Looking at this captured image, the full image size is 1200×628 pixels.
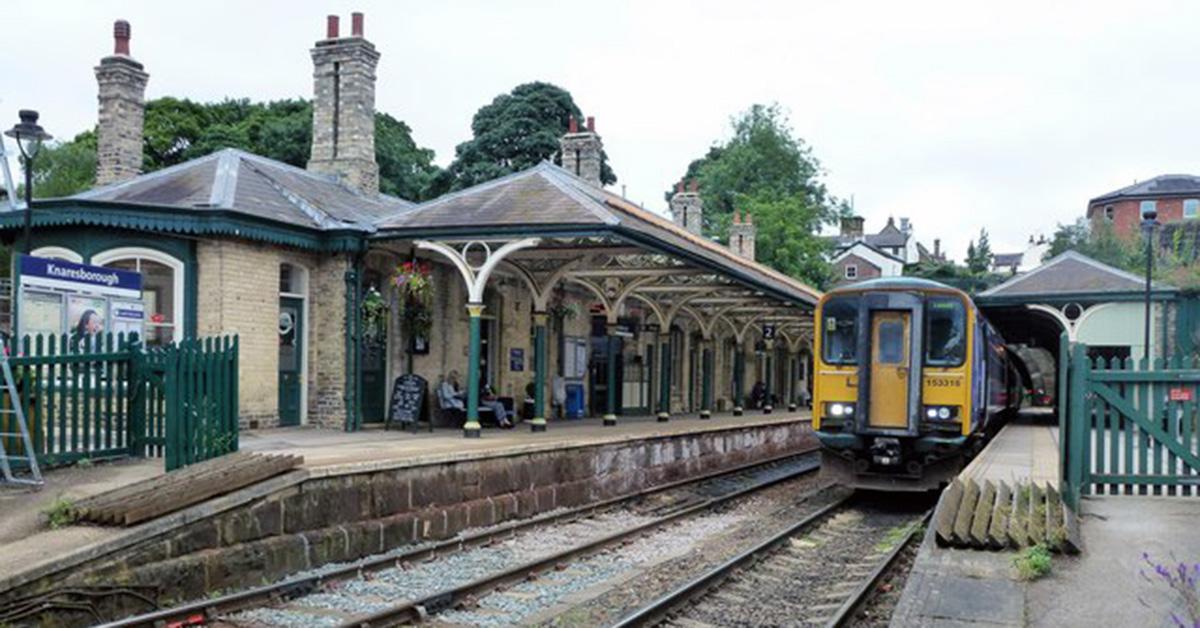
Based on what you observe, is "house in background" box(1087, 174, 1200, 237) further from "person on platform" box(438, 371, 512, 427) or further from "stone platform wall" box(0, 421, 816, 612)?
"stone platform wall" box(0, 421, 816, 612)

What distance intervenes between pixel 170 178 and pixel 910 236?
3115 inches

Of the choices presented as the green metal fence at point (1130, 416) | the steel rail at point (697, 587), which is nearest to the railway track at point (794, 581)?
the steel rail at point (697, 587)

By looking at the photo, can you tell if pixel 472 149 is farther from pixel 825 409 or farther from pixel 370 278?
pixel 825 409

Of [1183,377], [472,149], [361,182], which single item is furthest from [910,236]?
[1183,377]

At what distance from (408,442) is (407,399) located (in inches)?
98.0

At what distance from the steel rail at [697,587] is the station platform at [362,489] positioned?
9.98 ft

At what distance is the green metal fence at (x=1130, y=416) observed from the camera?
834 centimetres

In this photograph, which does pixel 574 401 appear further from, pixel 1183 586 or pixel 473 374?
pixel 1183 586

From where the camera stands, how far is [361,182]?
58.7 ft

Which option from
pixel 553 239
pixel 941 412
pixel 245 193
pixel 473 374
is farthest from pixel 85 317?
pixel 941 412

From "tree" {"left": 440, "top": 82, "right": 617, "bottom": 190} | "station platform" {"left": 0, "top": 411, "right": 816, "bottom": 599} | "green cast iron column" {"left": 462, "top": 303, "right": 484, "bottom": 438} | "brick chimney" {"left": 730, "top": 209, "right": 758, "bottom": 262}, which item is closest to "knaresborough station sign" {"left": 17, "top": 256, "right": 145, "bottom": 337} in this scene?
"station platform" {"left": 0, "top": 411, "right": 816, "bottom": 599}

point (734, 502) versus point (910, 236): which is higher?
point (910, 236)

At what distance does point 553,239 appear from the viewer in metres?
13.9

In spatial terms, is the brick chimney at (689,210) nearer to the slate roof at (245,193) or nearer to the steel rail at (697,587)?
the slate roof at (245,193)
